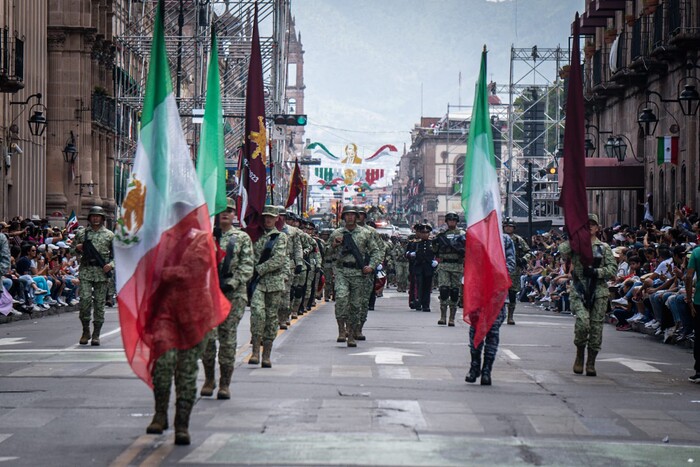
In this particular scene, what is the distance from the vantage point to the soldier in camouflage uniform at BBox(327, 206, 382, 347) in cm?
1952

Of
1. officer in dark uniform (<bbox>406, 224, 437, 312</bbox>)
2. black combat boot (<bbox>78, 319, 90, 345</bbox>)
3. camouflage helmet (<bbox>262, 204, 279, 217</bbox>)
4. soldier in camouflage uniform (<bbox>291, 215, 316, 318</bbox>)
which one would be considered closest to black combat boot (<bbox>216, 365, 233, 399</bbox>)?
camouflage helmet (<bbox>262, 204, 279, 217</bbox>)

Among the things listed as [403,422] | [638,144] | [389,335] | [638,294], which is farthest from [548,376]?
[638,144]

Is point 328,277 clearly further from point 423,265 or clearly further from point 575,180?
point 575,180

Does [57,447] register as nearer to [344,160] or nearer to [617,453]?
[617,453]

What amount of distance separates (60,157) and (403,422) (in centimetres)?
3966

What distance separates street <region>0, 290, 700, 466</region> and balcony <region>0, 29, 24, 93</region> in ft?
54.1

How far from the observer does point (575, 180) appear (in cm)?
1627

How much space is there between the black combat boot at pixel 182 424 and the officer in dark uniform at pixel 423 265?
2031cm

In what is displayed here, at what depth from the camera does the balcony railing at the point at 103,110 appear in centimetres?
5141

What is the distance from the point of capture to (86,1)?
4950 cm

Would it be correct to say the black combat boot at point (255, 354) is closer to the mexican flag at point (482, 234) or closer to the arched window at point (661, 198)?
the mexican flag at point (482, 234)

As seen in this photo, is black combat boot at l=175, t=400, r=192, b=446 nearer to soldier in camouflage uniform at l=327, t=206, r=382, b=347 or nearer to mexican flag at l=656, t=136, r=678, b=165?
soldier in camouflage uniform at l=327, t=206, r=382, b=347

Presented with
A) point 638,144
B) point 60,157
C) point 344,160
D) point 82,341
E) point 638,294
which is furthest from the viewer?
point 344,160

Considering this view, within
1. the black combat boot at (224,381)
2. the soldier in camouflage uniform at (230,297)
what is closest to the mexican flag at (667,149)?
the soldier in camouflage uniform at (230,297)
